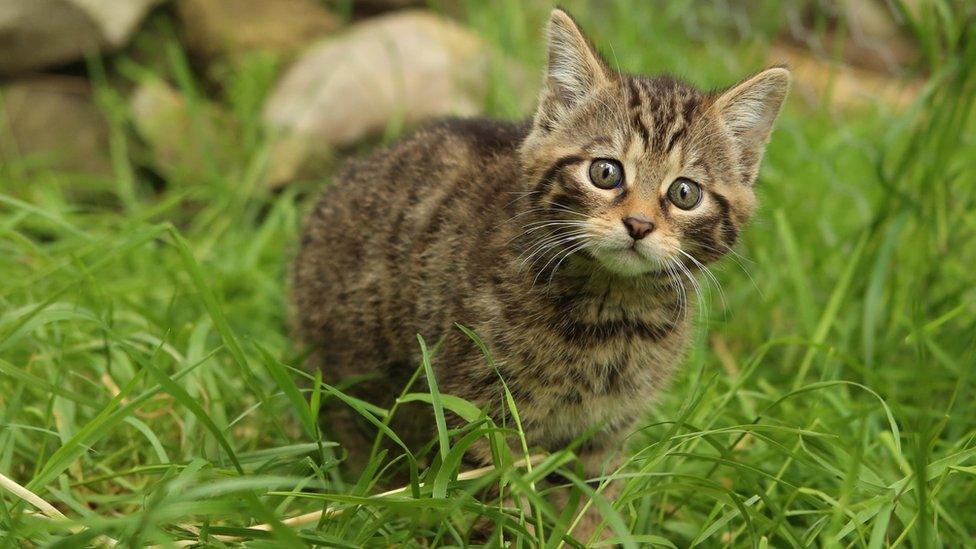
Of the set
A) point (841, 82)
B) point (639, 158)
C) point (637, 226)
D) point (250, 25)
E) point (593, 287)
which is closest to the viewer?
point (637, 226)

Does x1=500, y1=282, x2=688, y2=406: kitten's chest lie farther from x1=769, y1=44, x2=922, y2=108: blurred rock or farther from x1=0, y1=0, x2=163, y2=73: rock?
x1=769, y1=44, x2=922, y2=108: blurred rock

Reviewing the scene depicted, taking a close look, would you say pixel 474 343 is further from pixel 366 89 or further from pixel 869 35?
pixel 869 35

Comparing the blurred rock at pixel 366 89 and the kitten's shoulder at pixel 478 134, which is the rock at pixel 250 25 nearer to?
the blurred rock at pixel 366 89

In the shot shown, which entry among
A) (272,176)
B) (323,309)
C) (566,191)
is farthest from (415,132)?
(272,176)

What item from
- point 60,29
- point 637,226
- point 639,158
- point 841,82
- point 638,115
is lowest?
point 60,29

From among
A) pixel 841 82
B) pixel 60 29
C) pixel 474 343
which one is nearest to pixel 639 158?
pixel 474 343

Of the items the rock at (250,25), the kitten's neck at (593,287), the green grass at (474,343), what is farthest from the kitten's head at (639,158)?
the rock at (250,25)
